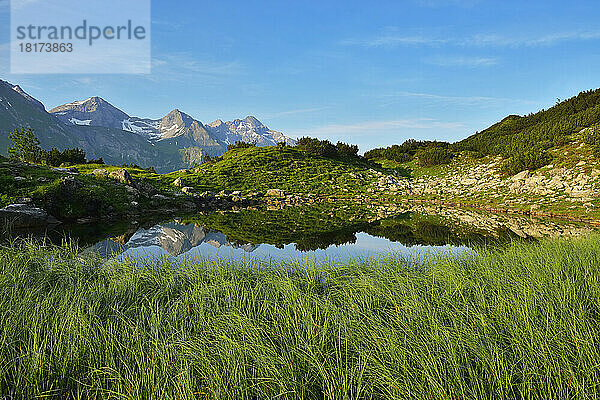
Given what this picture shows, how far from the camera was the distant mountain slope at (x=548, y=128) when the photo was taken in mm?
31922

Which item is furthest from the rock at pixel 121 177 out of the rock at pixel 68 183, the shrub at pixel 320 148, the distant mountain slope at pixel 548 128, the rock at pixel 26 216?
the distant mountain slope at pixel 548 128

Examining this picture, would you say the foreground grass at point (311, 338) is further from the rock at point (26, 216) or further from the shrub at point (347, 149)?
the shrub at point (347, 149)

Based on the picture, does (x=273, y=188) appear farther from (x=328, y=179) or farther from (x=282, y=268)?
(x=282, y=268)

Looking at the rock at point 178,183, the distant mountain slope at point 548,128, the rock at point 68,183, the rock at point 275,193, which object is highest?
the distant mountain slope at point 548,128

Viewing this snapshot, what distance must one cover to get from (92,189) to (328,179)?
29556 mm

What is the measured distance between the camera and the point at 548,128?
116 feet

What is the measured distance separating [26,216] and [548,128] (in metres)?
49.5

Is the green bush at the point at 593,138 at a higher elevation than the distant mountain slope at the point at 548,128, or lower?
lower

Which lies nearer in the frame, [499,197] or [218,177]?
[499,197]

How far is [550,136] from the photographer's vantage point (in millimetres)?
33375

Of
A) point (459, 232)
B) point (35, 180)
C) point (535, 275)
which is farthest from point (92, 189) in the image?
point (535, 275)

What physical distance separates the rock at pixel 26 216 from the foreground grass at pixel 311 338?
13524 mm

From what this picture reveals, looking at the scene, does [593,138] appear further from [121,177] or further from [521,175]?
[121,177]

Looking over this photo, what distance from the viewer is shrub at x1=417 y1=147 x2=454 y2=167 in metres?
43.2
